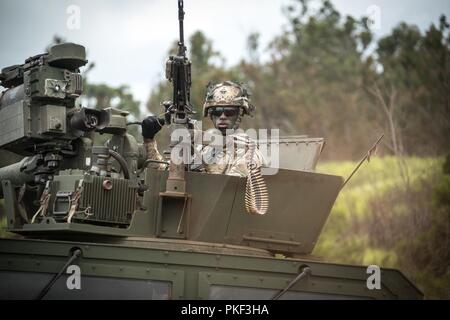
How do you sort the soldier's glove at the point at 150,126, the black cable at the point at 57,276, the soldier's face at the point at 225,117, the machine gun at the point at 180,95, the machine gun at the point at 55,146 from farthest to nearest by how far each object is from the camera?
the soldier's face at the point at 225,117 < the soldier's glove at the point at 150,126 < the machine gun at the point at 180,95 < the machine gun at the point at 55,146 < the black cable at the point at 57,276

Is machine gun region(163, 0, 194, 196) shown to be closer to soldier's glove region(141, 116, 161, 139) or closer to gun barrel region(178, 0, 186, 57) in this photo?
gun barrel region(178, 0, 186, 57)

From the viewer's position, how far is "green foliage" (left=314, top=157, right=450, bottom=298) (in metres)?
18.7

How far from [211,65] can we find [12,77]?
1956cm

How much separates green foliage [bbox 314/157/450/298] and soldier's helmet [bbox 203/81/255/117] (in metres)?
7.08

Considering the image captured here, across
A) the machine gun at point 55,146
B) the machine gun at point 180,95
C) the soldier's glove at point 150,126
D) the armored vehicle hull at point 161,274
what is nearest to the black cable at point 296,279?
the armored vehicle hull at point 161,274

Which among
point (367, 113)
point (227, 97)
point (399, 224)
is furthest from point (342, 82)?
point (227, 97)

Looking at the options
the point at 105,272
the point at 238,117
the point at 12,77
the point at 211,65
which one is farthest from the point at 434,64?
the point at 105,272

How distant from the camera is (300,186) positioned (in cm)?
1079

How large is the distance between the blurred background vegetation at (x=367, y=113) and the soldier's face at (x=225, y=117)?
207cm

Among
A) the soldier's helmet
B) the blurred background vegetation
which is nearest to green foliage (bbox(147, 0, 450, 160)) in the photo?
the blurred background vegetation

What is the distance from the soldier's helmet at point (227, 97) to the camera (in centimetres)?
1145

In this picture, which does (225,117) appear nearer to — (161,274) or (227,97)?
(227,97)

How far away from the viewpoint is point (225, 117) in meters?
11.5

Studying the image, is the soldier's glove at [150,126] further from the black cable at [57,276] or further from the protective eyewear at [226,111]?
the black cable at [57,276]
